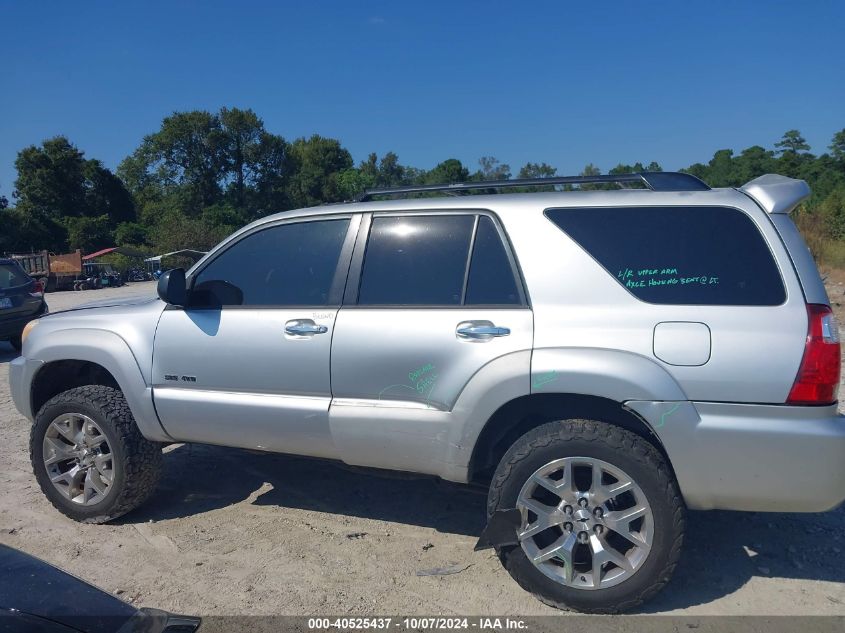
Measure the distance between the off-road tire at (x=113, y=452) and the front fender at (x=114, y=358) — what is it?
11cm

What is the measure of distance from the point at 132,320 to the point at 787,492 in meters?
3.70

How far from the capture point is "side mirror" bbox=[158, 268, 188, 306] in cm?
397

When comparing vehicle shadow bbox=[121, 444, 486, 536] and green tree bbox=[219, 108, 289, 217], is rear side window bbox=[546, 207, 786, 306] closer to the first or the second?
vehicle shadow bbox=[121, 444, 486, 536]

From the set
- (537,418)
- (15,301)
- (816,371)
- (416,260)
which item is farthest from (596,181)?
(15,301)

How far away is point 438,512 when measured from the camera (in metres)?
4.40

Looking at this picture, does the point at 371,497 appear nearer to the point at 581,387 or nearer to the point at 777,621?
the point at 581,387

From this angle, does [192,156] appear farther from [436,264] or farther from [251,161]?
[436,264]

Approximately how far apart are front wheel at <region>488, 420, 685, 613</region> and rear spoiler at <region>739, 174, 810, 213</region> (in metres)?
1.25

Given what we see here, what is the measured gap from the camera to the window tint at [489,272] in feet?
11.2

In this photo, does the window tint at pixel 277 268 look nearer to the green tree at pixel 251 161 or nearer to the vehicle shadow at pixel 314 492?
the vehicle shadow at pixel 314 492

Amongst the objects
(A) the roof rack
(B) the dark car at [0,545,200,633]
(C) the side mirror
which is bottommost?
(B) the dark car at [0,545,200,633]

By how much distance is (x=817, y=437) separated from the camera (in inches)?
112

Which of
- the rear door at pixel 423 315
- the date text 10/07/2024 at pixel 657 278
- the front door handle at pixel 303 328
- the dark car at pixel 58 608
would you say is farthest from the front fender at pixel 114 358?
the date text 10/07/2024 at pixel 657 278

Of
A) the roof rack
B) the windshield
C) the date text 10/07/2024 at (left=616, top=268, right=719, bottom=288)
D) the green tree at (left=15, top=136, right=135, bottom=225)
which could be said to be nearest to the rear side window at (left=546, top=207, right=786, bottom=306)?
the date text 10/07/2024 at (left=616, top=268, right=719, bottom=288)
